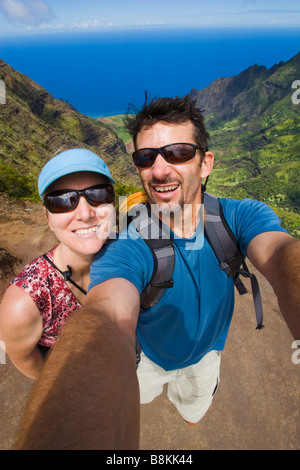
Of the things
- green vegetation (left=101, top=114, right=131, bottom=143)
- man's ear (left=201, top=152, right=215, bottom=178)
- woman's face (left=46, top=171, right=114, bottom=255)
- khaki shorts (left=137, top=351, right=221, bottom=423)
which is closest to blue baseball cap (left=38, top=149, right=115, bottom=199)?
woman's face (left=46, top=171, right=114, bottom=255)

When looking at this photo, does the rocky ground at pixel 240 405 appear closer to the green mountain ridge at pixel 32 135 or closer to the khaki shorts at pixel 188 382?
the khaki shorts at pixel 188 382

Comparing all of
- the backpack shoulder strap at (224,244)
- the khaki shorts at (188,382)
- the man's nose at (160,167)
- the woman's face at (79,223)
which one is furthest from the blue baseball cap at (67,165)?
the khaki shorts at (188,382)

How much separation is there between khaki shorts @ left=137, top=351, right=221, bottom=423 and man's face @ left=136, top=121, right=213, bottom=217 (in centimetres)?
217

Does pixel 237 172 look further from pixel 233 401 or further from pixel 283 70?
pixel 233 401

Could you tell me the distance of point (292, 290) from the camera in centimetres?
176

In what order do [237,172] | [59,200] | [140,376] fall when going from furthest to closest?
[237,172], [140,376], [59,200]

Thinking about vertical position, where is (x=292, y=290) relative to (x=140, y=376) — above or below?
above

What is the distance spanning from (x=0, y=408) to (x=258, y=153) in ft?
491

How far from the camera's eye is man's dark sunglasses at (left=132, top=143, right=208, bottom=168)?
301cm

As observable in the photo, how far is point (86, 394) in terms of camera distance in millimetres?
1026

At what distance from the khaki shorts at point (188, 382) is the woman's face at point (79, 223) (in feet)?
5.96

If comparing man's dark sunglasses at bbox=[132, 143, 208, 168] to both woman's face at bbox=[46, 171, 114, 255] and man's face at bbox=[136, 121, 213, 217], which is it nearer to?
man's face at bbox=[136, 121, 213, 217]

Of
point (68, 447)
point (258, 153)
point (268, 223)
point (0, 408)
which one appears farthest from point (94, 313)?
point (258, 153)

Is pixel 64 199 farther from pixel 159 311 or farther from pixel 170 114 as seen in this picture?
pixel 170 114
